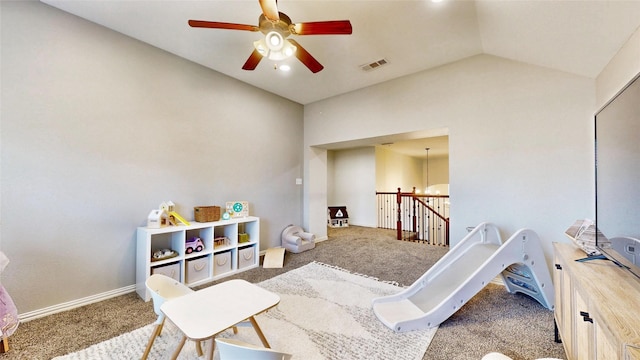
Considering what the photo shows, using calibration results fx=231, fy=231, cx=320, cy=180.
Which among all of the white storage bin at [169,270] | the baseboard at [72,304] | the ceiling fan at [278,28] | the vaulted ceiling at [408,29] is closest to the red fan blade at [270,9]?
the ceiling fan at [278,28]

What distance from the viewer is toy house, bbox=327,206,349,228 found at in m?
6.62

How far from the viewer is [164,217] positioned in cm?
264

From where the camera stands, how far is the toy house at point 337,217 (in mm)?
6617

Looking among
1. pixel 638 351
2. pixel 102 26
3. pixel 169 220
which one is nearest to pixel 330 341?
pixel 638 351

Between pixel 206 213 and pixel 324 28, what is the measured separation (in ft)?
8.23

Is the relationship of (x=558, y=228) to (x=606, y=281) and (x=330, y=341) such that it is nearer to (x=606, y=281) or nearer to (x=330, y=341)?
(x=606, y=281)

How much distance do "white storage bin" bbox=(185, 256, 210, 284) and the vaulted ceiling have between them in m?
2.46

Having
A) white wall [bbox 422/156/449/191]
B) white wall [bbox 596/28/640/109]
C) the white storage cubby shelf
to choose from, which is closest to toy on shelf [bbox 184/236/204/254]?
the white storage cubby shelf

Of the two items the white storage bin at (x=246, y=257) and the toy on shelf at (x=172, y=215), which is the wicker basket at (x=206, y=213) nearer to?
the toy on shelf at (x=172, y=215)

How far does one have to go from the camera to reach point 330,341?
1.73 meters

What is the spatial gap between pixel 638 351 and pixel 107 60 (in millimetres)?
4031

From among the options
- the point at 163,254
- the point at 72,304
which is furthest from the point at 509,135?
the point at 72,304

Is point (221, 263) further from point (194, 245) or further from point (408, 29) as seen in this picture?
point (408, 29)

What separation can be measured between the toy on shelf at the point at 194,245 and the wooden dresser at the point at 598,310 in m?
3.26
